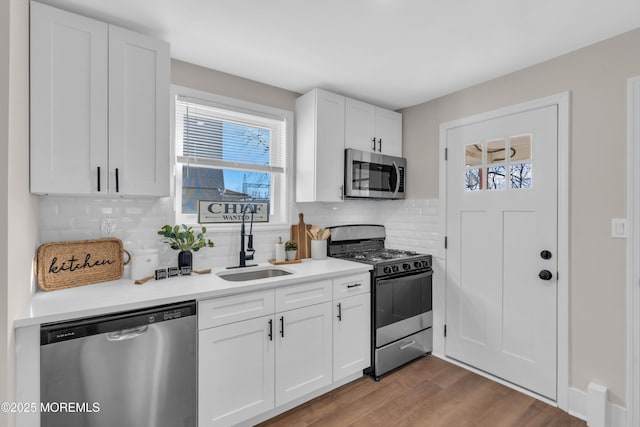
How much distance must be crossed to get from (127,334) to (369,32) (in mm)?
2180

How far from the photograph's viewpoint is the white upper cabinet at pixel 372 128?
9.60 ft

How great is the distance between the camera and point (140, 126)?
1.87 meters

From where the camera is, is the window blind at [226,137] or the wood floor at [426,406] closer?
the wood floor at [426,406]

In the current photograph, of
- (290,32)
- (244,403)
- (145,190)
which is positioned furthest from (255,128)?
(244,403)

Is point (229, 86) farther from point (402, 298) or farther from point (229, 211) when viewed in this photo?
point (402, 298)

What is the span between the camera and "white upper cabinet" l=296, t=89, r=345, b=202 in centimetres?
271

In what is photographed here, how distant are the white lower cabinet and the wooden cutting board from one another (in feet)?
2.06

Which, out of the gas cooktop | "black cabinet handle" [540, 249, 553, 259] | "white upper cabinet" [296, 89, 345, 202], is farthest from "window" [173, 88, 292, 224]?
"black cabinet handle" [540, 249, 553, 259]

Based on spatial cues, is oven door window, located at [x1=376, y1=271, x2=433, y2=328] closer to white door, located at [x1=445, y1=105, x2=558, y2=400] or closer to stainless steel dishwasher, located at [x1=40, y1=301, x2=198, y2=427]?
white door, located at [x1=445, y1=105, x2=558, y2=400]

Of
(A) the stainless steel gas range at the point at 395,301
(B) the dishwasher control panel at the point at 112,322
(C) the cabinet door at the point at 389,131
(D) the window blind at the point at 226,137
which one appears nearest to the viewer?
(B) the dishwasher control panel at the point at 112,322

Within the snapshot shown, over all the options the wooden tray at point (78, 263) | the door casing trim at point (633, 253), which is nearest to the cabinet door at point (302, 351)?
the wooden tray at point (78, 263)

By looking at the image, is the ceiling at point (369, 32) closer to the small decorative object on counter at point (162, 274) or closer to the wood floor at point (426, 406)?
the small decorative object on counter at point (162, 274)

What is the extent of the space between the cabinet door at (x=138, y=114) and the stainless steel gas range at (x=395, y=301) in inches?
67.2

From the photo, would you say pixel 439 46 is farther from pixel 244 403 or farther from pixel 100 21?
pixel 244 403
